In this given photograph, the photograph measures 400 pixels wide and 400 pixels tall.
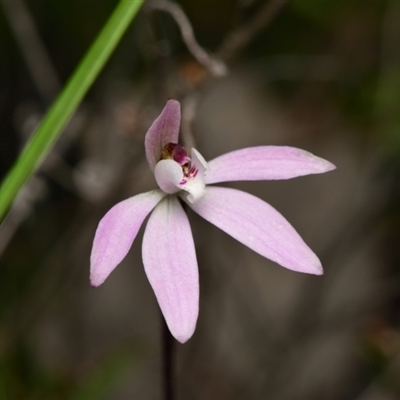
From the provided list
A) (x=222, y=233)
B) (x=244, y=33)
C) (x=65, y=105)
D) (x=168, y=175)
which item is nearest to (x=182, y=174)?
(x=168, y=175)

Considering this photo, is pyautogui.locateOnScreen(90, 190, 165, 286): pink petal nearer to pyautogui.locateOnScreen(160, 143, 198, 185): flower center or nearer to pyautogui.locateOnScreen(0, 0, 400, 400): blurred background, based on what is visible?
pyautogui.locateOnScreen(160, 143, 198, 185): flower center

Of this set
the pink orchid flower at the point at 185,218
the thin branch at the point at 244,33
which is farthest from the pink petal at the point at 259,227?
the thin branch at the point at 244,33

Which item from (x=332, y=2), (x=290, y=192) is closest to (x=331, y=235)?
(x=290, y=192)

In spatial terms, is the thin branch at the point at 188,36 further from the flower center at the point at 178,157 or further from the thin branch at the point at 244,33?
the flower center at the point at 178,157

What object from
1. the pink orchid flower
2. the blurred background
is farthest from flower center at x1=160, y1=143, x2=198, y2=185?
the blurred background

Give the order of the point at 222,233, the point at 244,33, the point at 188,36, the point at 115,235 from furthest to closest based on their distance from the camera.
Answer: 1. the point at 222,233
2. the point at 244,33
3. the point at 188,36
4. the point at 115,235

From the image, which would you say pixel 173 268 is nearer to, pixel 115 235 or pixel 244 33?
pixel 115 235
